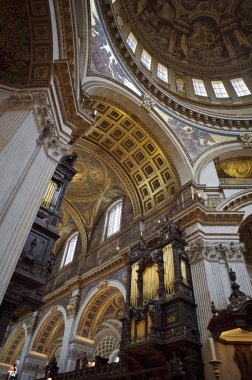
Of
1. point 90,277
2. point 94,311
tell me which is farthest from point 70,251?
point 94,311

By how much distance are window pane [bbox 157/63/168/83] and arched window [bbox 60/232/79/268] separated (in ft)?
42.5

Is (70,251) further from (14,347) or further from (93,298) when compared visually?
(14,347)

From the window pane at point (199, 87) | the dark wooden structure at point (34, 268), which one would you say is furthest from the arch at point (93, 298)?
the window pane at point (199, 87)

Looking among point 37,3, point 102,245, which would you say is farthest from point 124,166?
point 37,3

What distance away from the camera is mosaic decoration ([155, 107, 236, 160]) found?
593 inches

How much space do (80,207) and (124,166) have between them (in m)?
5.37

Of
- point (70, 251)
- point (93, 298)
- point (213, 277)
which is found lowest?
point (213, 277)

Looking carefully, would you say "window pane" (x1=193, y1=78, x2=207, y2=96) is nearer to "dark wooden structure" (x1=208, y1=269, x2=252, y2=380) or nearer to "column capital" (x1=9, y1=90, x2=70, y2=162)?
"column capital" (x1=9, y1=90, x2=70, y2=162)

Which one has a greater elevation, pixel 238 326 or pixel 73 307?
pixel 73 307

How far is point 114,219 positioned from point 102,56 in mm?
9757

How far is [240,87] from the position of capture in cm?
1964

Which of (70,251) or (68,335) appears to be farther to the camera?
(70,251)

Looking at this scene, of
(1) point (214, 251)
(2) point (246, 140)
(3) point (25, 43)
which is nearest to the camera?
(3) point (25, 43)

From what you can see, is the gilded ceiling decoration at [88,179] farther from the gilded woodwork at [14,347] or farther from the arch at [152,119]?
the gilded woodwork at [14,347]
